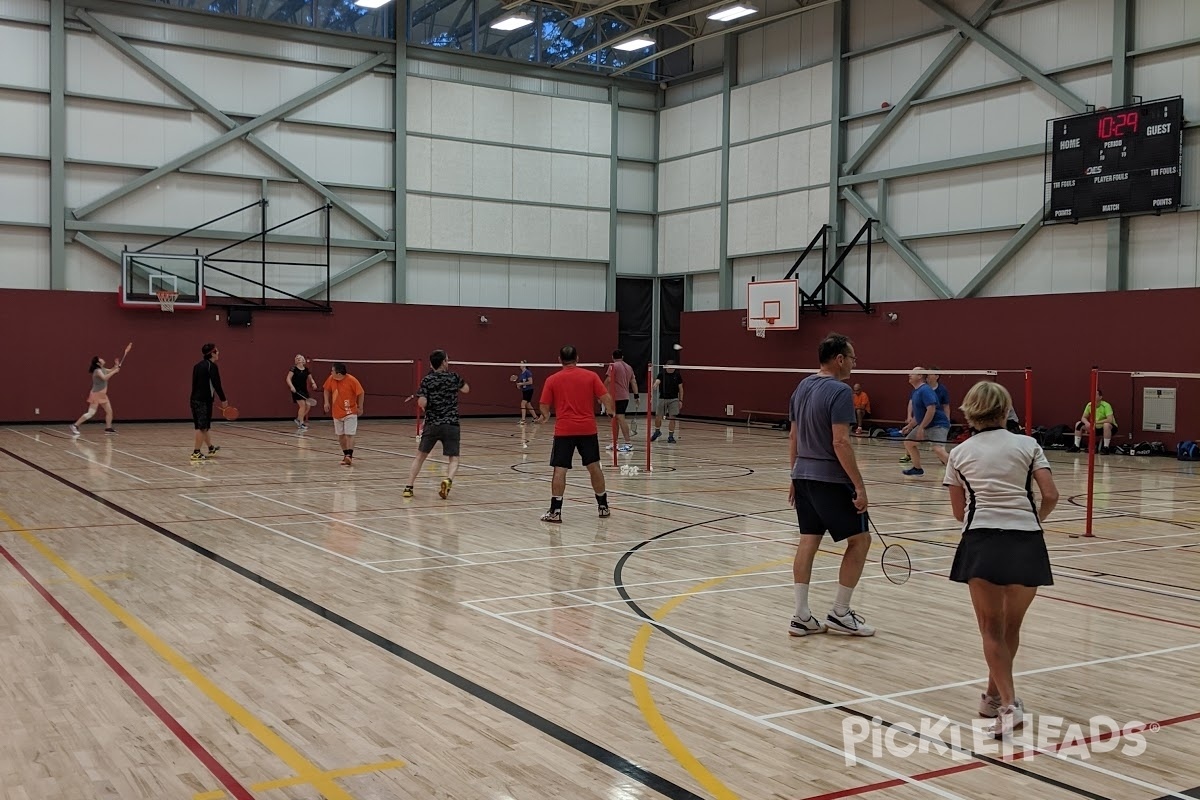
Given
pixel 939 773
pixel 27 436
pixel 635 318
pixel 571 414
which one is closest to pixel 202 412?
pixel 571 414

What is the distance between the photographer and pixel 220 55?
32.1 metres

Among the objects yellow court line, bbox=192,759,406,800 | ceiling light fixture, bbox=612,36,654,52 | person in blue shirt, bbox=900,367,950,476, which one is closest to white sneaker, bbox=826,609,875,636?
yellow court line, bbox=192,759,406,800

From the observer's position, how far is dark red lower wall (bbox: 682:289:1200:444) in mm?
24328

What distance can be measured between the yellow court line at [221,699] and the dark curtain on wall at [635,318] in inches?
1202

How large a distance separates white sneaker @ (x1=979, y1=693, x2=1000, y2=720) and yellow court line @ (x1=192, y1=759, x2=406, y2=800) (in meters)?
3.07

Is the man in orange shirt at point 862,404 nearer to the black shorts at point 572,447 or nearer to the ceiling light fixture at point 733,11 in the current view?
the ceiling light fixture at point 733,11

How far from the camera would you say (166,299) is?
101 ft

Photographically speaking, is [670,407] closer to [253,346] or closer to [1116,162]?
[1116,162]

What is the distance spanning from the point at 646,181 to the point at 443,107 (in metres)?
8.04

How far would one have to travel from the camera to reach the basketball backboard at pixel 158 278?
30.4 m

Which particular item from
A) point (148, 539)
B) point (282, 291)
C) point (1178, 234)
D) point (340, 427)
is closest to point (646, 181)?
point (282, 291)

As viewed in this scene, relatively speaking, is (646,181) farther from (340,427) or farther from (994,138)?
(340,427)

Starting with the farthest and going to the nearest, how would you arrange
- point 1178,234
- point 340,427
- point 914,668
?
point 1178,234 → point 340,427 → point 914,668

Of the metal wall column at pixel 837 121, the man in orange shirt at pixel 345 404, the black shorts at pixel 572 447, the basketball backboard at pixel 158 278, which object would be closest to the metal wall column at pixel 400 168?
the basketball backboard at pixel 158 278
